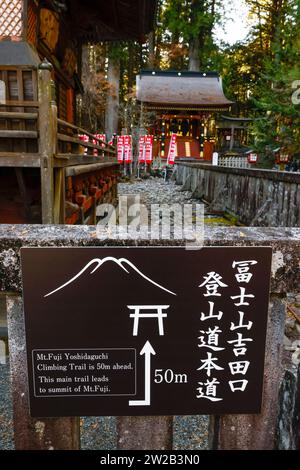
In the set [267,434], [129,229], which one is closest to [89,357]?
[129,229]

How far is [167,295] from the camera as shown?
4.34 ft

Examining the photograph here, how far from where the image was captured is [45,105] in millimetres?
4070

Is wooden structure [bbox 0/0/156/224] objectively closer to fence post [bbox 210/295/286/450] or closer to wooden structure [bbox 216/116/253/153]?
fence post [bbox 210/295/286/450]

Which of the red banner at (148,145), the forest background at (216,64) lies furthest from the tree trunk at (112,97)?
the red banner at (148,145)

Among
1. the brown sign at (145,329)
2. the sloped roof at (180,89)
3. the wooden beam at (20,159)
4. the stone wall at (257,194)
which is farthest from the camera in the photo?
the sloped roof at (180,89)

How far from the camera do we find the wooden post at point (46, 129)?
13.3ft

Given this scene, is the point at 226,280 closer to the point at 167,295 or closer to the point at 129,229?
the point at 167,295

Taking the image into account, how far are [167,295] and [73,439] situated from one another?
0.76 meters

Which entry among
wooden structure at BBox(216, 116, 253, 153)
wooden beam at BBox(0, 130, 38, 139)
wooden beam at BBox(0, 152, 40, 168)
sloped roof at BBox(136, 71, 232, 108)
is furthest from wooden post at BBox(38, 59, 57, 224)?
wooden structure at BBox(216, 116, 253, 153)

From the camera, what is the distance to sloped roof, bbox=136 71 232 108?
74.7ft

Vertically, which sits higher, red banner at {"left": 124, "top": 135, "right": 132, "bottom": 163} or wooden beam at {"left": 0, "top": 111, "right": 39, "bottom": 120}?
red banner at {"left": 124, "top": 135, "right": 132, "bottom": 163}

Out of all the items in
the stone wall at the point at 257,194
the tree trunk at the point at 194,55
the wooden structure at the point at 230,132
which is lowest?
the stone wall at the point at 257,194

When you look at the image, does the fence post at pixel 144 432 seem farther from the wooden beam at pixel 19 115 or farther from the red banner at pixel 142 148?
the red banner at pixel 142 148
